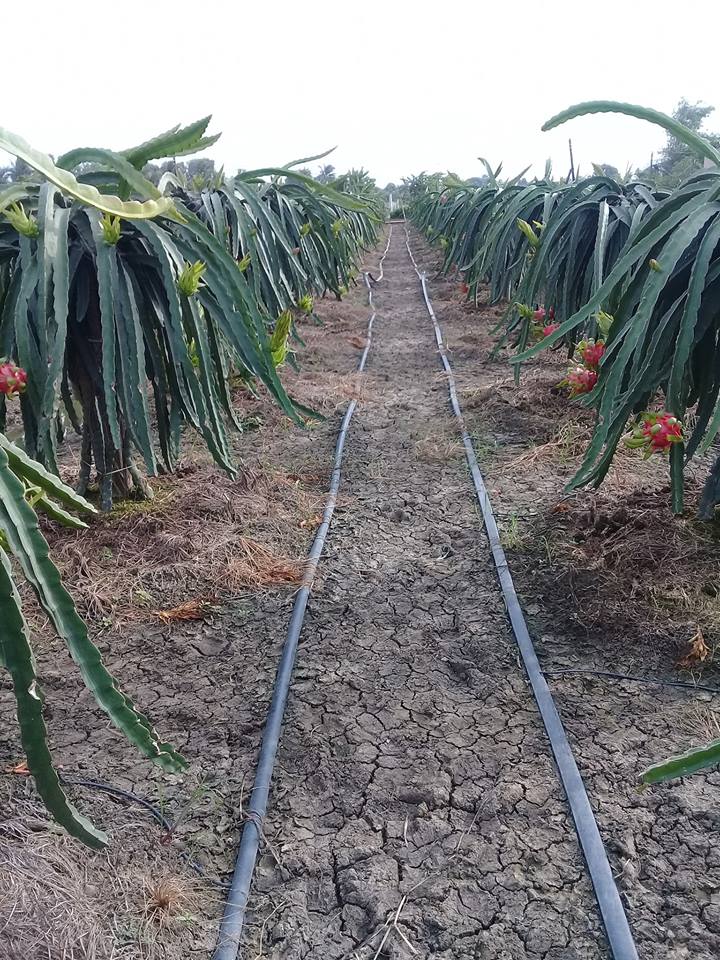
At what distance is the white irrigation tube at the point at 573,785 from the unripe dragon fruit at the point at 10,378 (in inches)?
63.9

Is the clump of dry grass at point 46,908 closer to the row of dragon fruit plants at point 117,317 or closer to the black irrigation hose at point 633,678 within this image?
the row of dragon fruit plants at point 117,317

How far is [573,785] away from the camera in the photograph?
165cm

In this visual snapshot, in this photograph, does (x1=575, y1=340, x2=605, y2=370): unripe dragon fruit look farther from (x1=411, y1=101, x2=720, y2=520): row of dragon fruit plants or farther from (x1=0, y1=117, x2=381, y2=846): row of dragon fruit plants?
(x1=0, y1=117, x2=381, y2=846): row of dragon fruit plants

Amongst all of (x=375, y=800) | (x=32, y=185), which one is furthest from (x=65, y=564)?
(x=375, y=800)

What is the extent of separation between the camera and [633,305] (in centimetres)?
229

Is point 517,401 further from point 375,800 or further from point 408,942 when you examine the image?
point 408,942

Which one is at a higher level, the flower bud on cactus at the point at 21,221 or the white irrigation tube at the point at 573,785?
the flower bud on cactus at the point at 21,221

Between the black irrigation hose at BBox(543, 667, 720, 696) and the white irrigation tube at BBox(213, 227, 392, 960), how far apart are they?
733mm

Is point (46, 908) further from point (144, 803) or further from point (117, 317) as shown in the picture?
point (117, 317)

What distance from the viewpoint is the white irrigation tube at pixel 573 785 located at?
4.43 ft

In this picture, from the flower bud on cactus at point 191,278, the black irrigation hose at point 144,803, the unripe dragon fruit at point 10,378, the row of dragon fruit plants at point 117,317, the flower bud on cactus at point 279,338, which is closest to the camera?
the black irrigation hose at point 144,803

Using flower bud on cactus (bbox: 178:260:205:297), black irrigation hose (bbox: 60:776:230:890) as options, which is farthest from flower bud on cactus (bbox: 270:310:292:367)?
black irrigation hose (bbox: 60:776:230:890)

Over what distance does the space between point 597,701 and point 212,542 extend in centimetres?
143

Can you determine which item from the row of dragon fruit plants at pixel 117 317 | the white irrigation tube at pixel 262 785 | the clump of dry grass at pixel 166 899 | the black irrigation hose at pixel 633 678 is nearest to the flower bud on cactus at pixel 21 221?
the row of dragon fruit plants at pixel 117 317
